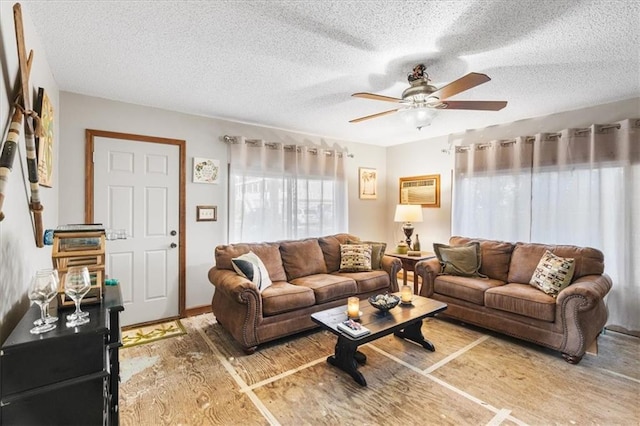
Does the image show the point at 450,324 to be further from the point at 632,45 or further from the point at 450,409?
the point at 632,45

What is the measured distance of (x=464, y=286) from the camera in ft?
10.6

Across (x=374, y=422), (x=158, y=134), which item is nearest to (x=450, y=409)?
(x=374, y=422)

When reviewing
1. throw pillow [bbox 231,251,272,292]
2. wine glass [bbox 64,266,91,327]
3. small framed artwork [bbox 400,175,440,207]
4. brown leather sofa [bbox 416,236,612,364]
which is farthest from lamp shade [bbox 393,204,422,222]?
wine glass [bbox 64,266,91,327]

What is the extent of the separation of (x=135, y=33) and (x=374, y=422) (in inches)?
113

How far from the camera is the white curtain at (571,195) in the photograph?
3.04 m

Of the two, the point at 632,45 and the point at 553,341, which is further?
the point at 553,341

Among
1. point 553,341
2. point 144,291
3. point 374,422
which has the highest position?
point 144,291

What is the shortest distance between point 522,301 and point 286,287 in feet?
7.31

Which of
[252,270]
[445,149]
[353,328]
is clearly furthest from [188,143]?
[445,149]

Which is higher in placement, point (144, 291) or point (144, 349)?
point (144, 291)

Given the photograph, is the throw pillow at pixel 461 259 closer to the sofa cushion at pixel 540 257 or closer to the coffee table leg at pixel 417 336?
the sofa cushion at pixel 540 257

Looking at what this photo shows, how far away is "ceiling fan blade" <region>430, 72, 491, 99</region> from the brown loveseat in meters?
2.09

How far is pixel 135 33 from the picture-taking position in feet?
6.40

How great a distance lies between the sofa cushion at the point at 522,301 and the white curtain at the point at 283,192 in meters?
2.32
